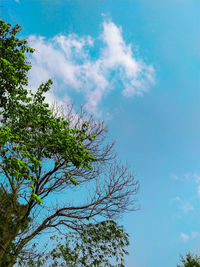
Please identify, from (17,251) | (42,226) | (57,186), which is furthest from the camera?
(57,186)

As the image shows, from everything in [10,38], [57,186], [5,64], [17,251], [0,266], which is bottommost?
[0,266]

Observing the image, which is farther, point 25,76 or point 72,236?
point 72,236

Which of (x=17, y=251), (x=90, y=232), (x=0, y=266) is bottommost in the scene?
(x=0, y=266)

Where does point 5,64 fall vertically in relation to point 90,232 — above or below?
above

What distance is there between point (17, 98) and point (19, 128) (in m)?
1.49

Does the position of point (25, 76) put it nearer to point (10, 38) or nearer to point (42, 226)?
point (10, 38)

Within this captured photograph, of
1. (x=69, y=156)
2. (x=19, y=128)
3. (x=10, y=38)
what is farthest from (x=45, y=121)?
(x=10, y=38)

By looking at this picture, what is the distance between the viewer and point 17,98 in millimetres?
10562

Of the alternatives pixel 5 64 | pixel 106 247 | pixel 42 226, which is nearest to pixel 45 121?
pixel 5 64

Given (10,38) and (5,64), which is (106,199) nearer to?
(5,64)

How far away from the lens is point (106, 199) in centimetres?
1388

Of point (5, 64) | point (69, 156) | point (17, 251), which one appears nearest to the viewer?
point (5, 64)

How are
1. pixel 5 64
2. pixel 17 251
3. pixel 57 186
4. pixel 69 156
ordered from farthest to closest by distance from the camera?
pixel 57 186
pixel 17 251
pixel 69 156
pixel 5 64

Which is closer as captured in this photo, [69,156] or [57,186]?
[69,156]
